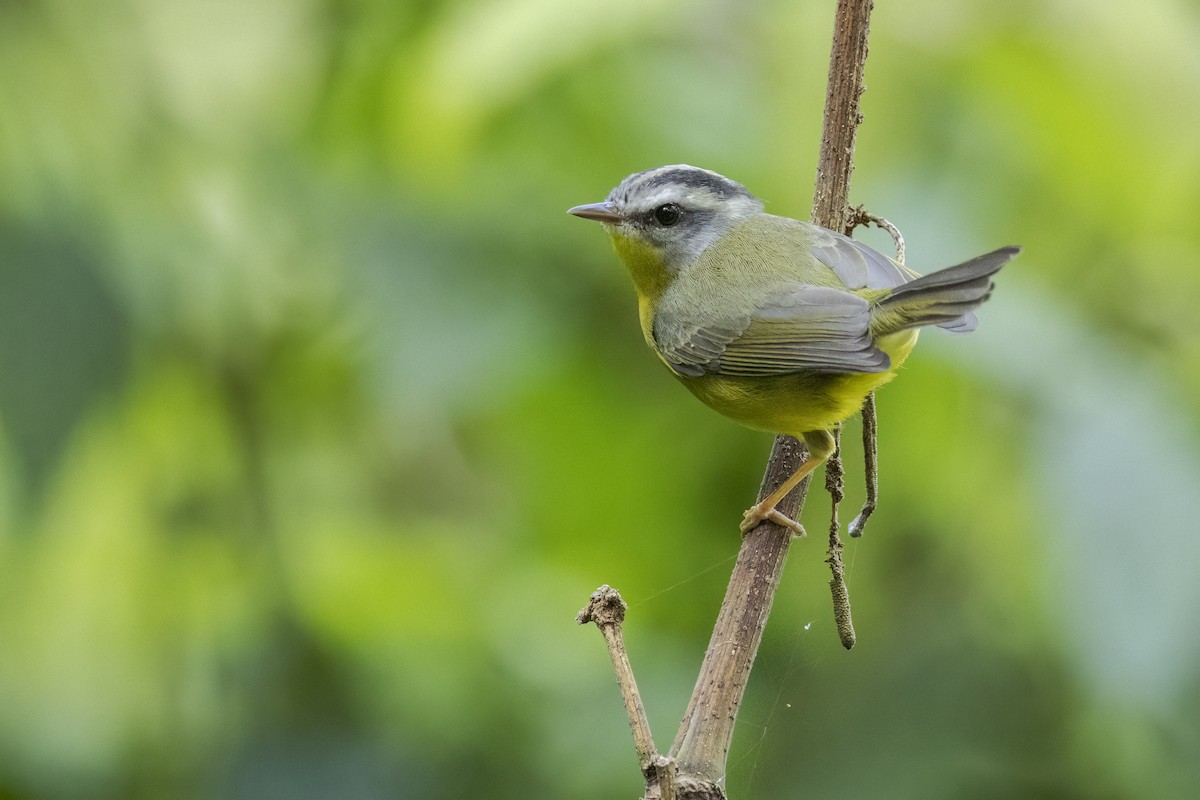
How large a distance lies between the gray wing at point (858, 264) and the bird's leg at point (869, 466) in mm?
311

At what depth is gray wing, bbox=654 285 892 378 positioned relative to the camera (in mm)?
2479

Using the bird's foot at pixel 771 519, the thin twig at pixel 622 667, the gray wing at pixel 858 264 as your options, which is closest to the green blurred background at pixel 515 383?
the gray wing at pixel 858 264

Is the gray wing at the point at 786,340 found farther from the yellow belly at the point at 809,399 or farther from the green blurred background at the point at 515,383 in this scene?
the green blurred background at the point at 515,383

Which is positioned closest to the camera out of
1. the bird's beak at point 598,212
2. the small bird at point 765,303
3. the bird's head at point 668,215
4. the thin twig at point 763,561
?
the thin twig at point 763,561

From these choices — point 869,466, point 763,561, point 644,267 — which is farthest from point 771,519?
point 644,267

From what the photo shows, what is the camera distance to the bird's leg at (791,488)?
7.10ft

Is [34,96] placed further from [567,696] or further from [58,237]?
[567,696]

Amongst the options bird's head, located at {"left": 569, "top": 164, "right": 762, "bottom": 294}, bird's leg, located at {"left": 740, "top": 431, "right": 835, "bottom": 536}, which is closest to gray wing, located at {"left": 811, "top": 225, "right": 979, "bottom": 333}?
bird's head, located at {"left": 569, "top": 164, "right": 762, "bottom": 294}

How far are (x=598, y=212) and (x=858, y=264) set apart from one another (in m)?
0.60

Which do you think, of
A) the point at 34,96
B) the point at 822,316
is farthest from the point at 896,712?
the point at 34,96

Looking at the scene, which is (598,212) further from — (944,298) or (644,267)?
(944,298)

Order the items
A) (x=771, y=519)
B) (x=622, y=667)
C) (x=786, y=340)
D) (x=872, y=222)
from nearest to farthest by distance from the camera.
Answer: (x=622, y=667) → (x=771, y=519) → (x=872, y=222) → (x=786, y=340)

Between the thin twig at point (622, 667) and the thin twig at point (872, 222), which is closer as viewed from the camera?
the thin twig at point (622, 667)

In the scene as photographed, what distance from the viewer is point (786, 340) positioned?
264cm
